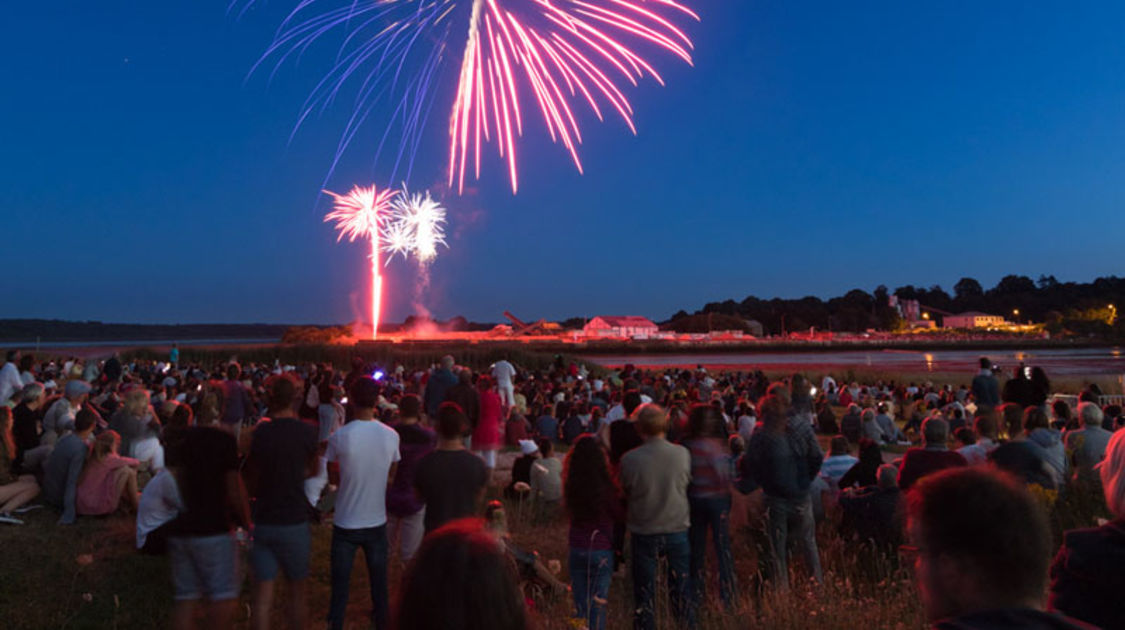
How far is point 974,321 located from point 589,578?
16061cm

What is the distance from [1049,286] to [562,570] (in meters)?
198

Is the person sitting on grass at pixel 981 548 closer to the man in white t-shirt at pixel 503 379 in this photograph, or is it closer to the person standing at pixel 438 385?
the person standing at pixel 438 385

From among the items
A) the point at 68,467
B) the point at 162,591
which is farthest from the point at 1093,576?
the point at 68,467

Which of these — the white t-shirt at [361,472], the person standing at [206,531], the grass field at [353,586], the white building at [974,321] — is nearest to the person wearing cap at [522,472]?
the grass field at [353,586]

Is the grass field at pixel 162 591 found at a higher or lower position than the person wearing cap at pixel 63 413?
lower

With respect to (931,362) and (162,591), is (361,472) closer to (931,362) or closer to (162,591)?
(162,591)

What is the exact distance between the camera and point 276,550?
14.4 feet

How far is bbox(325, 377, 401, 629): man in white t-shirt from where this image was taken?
463 centimetres

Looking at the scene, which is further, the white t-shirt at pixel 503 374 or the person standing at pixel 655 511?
the white t-shirt at pixel 503 374

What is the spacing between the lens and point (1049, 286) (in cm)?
16238

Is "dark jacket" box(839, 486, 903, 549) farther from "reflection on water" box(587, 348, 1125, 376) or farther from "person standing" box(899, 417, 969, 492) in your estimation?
"reflection on water" box(587, 348, 1125, 376)

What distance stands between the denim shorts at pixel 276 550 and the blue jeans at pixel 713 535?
2894 millimetres

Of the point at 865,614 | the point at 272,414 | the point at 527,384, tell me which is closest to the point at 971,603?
the point at 865,614

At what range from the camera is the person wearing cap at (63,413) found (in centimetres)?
896
